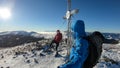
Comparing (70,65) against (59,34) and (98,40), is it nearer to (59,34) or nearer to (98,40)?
(98,40)

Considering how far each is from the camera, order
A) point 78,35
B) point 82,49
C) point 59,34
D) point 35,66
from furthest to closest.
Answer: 1. point 59,34
2. point 35,66
3. point 78,35
4. point 82,49

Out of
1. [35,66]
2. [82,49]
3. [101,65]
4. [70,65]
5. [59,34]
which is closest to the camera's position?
[70,65]

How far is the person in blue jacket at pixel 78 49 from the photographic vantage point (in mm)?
2291

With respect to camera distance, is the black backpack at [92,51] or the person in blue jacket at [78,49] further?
the black backpack at [92,51]

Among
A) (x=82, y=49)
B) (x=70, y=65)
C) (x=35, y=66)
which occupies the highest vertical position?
(x=82, y=49)

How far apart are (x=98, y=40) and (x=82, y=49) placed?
16.2 inches

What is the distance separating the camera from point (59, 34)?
51.4 ft

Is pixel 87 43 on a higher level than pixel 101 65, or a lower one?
higher

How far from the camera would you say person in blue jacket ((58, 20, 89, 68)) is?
90.2 inches

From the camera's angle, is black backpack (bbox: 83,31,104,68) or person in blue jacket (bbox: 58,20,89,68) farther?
black backpack (bbox: 83,31,104,68)

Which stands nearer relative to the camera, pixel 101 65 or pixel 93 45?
pixel 93 45

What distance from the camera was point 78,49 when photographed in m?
2.46

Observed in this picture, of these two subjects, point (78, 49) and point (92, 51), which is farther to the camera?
point (92, 51)

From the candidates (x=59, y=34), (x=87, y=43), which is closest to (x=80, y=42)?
(x=87, y=43)
